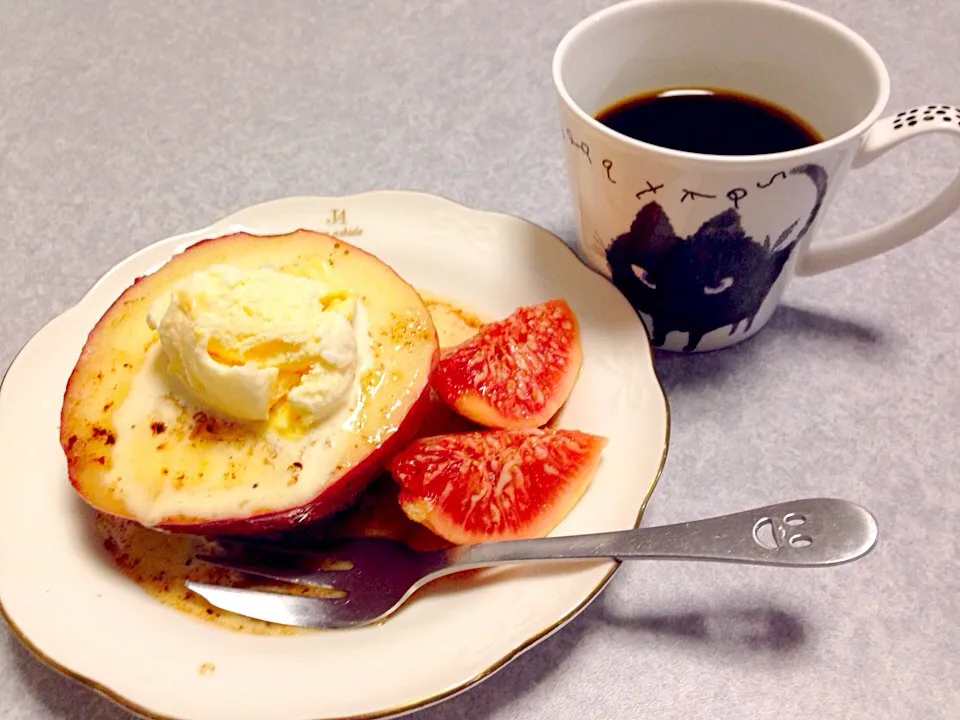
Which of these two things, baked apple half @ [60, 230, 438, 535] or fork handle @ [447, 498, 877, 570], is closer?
fork handle @ [447, 498, 877, 570]

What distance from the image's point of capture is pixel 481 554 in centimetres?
80

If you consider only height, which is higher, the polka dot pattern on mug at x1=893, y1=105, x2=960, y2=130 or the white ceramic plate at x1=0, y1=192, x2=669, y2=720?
the polka dot pattern on mug at x1=893, y1=105, x2=960, y2=130

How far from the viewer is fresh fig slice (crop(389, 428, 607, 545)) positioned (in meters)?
0.84

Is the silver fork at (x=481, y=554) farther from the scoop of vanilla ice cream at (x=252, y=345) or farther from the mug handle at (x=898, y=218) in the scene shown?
the mug handle at (x=898, y=218)

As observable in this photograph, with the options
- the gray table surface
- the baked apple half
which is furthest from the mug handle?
the baked apple half

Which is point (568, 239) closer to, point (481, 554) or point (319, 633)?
point (481, 554)

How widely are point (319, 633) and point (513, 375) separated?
37 centimetres

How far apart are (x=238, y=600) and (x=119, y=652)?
0.39 feet

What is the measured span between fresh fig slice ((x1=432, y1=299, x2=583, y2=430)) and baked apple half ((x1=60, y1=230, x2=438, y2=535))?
48mm

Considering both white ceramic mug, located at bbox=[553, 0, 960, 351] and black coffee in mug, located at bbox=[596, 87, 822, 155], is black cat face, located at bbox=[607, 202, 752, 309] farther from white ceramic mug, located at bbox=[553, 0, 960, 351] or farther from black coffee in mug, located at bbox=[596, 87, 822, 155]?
black coffee in mug, located at bbox=[596, 87, 822, 155]

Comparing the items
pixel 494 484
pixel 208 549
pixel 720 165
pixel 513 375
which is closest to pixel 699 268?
pixel 720 165

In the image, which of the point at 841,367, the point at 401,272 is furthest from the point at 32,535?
the point at 841,367

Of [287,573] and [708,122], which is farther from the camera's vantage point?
[708,122]

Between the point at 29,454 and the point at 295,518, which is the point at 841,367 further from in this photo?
Answer: the point at 29,454
